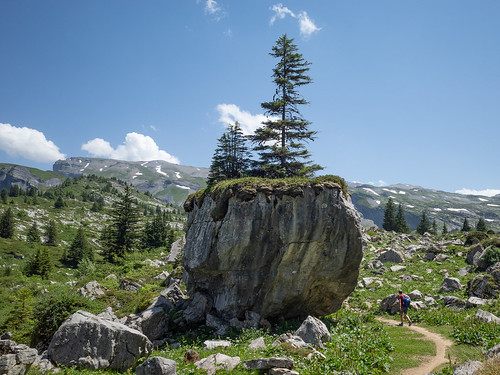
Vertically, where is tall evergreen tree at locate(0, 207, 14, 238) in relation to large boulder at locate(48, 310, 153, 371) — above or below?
below

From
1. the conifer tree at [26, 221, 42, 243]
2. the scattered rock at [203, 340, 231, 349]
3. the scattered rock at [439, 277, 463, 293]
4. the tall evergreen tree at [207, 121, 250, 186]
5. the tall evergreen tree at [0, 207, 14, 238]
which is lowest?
the conifer tree at [26, 221, 42, 243]

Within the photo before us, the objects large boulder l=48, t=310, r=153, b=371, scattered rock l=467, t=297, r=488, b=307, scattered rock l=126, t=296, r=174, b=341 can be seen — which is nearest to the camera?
large boulder l=48, t=310, r=153, b=371

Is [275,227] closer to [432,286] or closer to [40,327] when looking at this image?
[40,327]

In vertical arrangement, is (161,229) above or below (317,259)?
below

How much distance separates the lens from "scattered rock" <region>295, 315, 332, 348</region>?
15.9 meters

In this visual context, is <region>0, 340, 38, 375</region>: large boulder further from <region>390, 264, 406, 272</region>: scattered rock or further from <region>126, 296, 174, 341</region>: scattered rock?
<region>390, 264, 406, 272</region>: scattered rock

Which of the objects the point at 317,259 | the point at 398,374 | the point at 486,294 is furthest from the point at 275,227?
the point at 486,294

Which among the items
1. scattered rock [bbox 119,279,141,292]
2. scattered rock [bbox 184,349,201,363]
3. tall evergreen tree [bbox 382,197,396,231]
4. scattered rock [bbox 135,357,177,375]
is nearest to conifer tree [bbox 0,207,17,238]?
scattered rock [bbox 119,279,141,292]

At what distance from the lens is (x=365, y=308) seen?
26.8 meters

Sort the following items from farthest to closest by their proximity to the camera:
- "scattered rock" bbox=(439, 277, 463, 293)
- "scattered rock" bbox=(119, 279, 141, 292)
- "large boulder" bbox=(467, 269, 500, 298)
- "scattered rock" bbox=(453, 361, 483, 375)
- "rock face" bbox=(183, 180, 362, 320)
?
"scattered rock" bbox=(119, 279, 141, 292), "scattered rock" bbox=(439, 277, 463, 293), "large boulder" bbox=(467, 269, 500, 298), "rock face" bbox=(183, 180, 362, 320), "scattered rock" bbox=(453, 361, 483, 375)

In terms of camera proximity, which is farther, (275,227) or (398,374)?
(275,227)

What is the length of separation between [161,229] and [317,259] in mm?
63151

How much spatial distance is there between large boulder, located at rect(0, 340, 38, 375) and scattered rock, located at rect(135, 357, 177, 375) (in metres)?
4.99

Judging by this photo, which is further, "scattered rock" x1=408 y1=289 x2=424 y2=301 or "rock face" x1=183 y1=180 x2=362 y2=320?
"scattered rock" x1=408 y1=289 x2=424 y2=301
